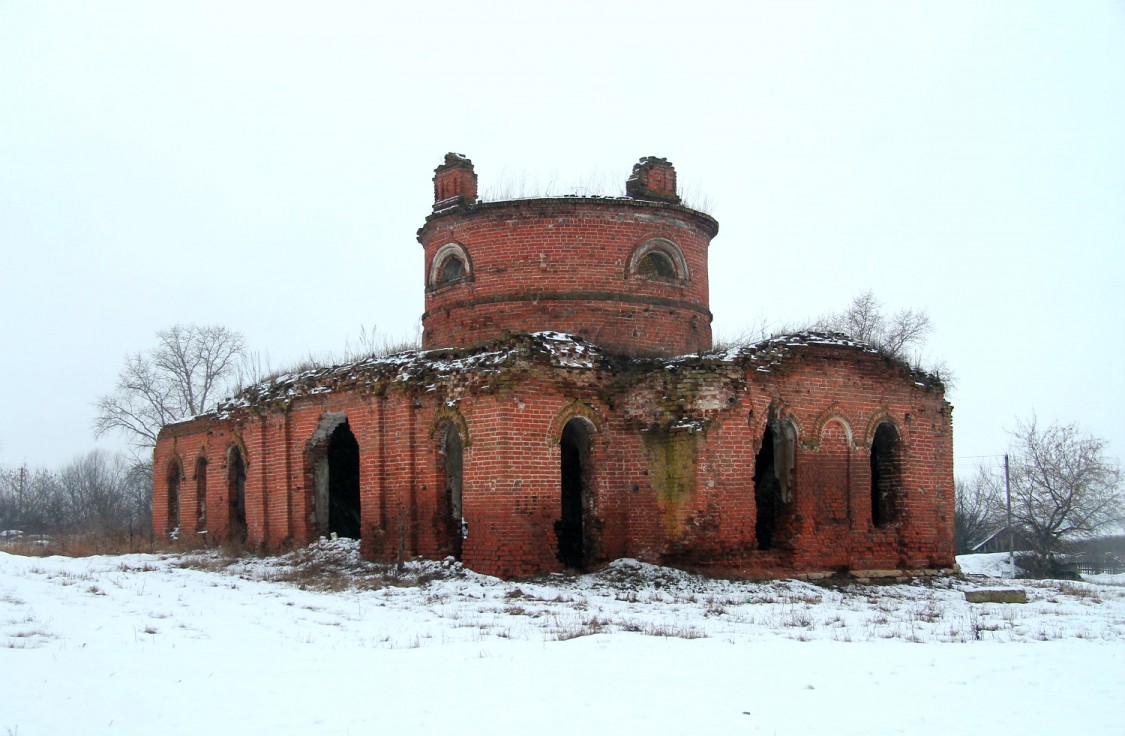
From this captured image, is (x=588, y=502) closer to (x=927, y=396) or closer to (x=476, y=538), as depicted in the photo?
(x=476, y=538)

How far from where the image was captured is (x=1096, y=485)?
34.8 m

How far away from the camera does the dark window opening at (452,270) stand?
1775 cm

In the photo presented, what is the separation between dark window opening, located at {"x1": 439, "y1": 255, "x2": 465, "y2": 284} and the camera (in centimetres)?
1775

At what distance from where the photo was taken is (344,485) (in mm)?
19016

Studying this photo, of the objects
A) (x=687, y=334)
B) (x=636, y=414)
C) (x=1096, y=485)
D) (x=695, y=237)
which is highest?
(x=695, y=237)

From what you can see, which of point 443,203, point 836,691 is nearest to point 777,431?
point 443,203

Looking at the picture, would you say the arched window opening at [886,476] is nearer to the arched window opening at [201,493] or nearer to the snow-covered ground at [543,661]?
the snow-covered ground at [543,661]

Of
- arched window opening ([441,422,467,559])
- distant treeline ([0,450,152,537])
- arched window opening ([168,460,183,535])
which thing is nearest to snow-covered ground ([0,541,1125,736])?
arched window opening ([441,422,467,559])

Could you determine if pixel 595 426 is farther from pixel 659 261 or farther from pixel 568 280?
pixel 659 261

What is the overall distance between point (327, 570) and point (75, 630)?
658 centimetres

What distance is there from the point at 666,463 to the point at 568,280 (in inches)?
155

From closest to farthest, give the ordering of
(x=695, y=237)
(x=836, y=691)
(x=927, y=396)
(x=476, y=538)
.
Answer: (x=836, y=691) < (x=476, y=538) < (x=927, y=396) < (x=695, y=237)

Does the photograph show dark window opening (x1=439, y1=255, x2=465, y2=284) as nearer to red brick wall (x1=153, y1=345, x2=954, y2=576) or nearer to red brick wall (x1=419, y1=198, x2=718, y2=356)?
red brick wall (x1=419, y1=198, x2=718, y2=356)

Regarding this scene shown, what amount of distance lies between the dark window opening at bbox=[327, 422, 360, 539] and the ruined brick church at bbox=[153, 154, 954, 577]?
1.6 inches
